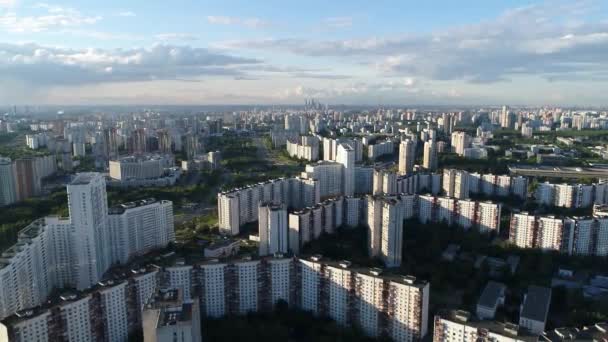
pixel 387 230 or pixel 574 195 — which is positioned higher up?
pixel 387 230

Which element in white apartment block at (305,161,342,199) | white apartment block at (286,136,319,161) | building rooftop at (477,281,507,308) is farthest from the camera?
white apartment block at (286,136,319,161)

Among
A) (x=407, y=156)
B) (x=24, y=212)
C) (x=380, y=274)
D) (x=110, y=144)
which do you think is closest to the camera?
(x=380, y=274)

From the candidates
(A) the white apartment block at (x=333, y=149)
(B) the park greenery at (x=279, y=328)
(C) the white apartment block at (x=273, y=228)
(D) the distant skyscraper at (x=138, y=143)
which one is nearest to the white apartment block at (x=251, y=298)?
(B) the park greenery at (x=279, y=328)

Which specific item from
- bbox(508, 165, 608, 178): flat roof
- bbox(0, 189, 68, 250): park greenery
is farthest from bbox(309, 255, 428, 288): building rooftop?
bbox(508, 165, 608, 178): flat roof

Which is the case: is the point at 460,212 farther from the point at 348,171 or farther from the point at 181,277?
the point at 181,277

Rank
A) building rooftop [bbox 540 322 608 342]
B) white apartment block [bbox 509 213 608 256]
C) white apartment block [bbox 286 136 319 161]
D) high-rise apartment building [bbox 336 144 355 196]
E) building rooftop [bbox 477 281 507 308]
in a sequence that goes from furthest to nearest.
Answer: white apartment block [bbox 286 136 319 161]
high-rise apartment building [bbox 336 144 355 196]
white apartment block [bbox 509 213 608 256]
building rooftop [bbox 477 281 507 308]
building rooftop [bbox 540 322 608 342]

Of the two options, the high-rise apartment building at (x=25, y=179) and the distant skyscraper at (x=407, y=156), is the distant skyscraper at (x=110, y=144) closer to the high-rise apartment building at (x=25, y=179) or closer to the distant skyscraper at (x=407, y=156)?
the high-rise apartment building at (x=25, y=179)

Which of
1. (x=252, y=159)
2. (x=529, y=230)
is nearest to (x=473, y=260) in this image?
(x=529, y=230)

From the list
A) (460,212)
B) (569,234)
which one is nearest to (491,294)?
(569,234)

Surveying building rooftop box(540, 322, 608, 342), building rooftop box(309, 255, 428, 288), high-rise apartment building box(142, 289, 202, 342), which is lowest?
building rooftop box(540, 322, 608, 342)

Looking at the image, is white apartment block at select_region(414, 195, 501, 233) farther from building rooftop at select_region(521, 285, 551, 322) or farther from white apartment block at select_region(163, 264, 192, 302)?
white apartment block at select_region(163, 264, 192, 302)
